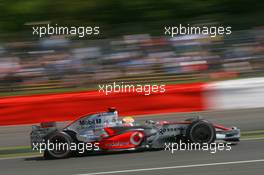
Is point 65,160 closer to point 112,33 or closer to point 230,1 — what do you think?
point 112,33

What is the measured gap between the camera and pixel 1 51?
16.8 metres

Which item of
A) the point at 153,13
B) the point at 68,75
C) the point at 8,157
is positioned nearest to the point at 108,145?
the point at 8,157

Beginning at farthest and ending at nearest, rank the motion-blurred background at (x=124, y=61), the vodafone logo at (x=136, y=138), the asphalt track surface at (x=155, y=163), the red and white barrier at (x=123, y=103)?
the motion-blurred background at (x=124, y=61) → the red and white barrier at (x=123, y=103) → the vodafone logo at (x=136, y=138) → the asphalt track surface at (x=155, y=163)

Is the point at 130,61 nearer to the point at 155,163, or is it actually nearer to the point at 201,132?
Result: the point at 201,132

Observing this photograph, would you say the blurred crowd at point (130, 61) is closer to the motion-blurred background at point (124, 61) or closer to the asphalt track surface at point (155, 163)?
the motion-blurred background at point (124, 61)

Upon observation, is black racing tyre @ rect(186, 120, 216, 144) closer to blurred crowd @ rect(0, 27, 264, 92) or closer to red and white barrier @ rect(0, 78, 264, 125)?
red and white barrier @ rect(0, 78, 264, 125)

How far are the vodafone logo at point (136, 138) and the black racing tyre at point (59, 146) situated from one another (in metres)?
1.03

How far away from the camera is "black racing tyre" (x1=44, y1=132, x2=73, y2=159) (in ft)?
31.6

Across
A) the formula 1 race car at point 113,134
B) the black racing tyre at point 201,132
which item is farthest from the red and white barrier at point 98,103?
the black racing tyre at point 201,132

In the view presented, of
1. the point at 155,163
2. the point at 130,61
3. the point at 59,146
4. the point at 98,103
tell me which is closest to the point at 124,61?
the point at 130,61

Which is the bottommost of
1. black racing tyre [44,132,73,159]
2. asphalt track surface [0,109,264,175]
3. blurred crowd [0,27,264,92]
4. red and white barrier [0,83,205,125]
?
asphalt track surface [0,109,264,175]

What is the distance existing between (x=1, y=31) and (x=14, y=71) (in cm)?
850

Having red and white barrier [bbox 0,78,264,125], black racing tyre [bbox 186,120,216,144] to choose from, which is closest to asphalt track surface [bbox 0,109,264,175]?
black racing tyre [bbox 186,120,216,144]

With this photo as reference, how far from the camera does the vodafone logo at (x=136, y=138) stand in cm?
976
